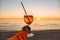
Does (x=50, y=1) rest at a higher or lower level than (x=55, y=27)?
higher

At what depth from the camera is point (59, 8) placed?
1758 mm

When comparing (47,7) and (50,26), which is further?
(47,7)

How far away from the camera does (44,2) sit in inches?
70.2

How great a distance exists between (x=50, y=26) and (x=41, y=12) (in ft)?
0.71

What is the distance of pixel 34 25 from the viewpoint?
5.39 ft

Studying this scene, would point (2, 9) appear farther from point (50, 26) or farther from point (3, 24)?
point (50, 26)

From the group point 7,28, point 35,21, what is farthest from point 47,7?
point 7,28

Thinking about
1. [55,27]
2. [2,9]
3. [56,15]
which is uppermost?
[2,9]

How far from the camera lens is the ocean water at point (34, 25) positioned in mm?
1632

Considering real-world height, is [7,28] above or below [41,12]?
below

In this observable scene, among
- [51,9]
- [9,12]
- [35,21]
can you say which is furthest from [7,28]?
[51,9]

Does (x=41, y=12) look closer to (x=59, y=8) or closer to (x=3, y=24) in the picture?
(x=59, y=8)

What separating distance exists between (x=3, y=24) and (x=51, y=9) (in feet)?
1.97

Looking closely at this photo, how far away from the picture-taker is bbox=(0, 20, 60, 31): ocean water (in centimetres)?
163
